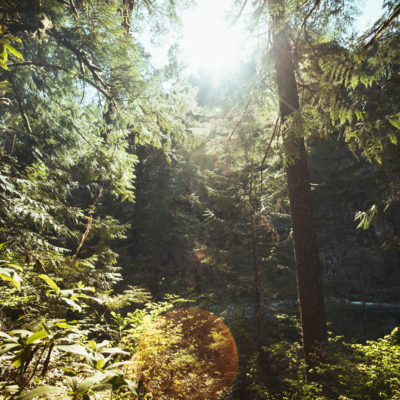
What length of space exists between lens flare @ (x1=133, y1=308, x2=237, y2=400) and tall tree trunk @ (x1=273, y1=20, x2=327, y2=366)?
2.61 meters

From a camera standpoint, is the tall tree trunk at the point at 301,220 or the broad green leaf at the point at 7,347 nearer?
the broad green leaf at the point at 7,347

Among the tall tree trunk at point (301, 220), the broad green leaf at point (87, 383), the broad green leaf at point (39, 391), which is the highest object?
the tall tree trunk at point (301, 220)

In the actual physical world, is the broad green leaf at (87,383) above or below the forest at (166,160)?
below

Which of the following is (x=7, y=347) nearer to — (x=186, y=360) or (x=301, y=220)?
(x=301, y=220)

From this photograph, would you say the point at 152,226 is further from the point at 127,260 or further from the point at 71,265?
the point at 71,265

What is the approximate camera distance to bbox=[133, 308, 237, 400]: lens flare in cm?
431

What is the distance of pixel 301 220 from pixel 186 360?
4.11 meters

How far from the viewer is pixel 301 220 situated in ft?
16.5

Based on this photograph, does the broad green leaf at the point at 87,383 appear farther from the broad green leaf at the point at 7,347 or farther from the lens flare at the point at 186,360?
the lens flare at the point at 186,360

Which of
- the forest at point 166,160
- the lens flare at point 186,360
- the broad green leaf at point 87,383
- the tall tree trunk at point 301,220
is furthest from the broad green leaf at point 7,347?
the tall tree trunk at point 301,220

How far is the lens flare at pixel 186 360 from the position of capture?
4309mm

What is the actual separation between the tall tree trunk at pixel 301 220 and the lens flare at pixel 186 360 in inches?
103

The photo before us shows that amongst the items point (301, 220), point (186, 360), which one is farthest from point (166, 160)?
point (186, 360)

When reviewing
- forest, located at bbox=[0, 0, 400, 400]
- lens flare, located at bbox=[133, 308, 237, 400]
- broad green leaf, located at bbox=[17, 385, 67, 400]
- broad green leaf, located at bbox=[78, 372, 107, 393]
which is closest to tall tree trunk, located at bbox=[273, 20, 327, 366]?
forest, located at bbox=[0, 0, 400, 400]
